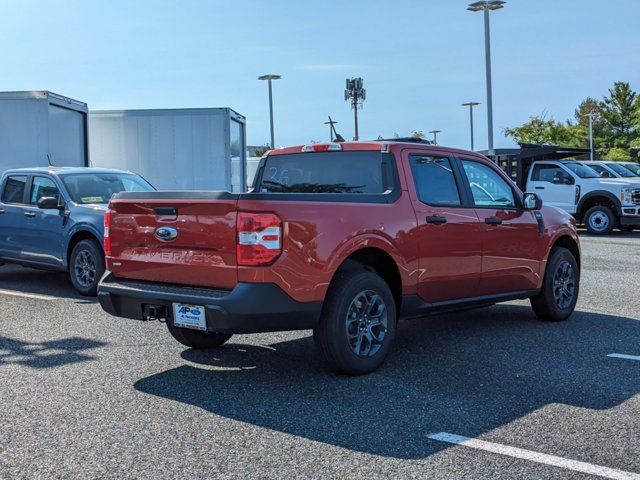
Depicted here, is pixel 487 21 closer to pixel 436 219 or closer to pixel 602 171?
pixel 602 171

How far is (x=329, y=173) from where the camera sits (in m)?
6.61

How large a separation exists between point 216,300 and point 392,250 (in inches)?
59.2

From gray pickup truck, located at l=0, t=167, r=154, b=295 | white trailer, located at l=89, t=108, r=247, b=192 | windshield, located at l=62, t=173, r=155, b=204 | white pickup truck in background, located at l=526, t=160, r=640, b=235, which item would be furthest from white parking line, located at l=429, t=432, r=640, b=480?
white pickup truck in background, located at l=526, t=160, r=640, b=235

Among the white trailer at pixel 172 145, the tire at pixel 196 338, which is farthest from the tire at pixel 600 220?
the tire at pixel 196 338

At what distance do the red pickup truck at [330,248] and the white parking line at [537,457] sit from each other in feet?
4.53

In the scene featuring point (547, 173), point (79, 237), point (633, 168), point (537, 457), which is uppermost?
point (633, 168)

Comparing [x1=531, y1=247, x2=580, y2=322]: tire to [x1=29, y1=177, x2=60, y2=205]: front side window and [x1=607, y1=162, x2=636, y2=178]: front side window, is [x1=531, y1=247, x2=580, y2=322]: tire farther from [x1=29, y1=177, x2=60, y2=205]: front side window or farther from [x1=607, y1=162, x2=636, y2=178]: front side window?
[x1=607, y1=162, x2=636, y2=178]: front side window

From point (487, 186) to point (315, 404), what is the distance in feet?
10.3

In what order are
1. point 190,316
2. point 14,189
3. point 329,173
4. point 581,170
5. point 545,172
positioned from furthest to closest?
point 545,172
point 581,170
point 14,189
point 329,173
point 190,316

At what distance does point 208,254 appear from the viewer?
5.43 m

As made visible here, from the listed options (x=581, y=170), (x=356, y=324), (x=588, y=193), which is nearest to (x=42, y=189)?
(x=356, y=324)

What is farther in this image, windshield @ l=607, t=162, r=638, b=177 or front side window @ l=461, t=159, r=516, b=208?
windshield @ l=607, t=162, r=638, b=177

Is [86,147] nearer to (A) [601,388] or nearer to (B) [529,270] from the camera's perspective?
(B) [529,270]

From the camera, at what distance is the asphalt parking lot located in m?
4.09
